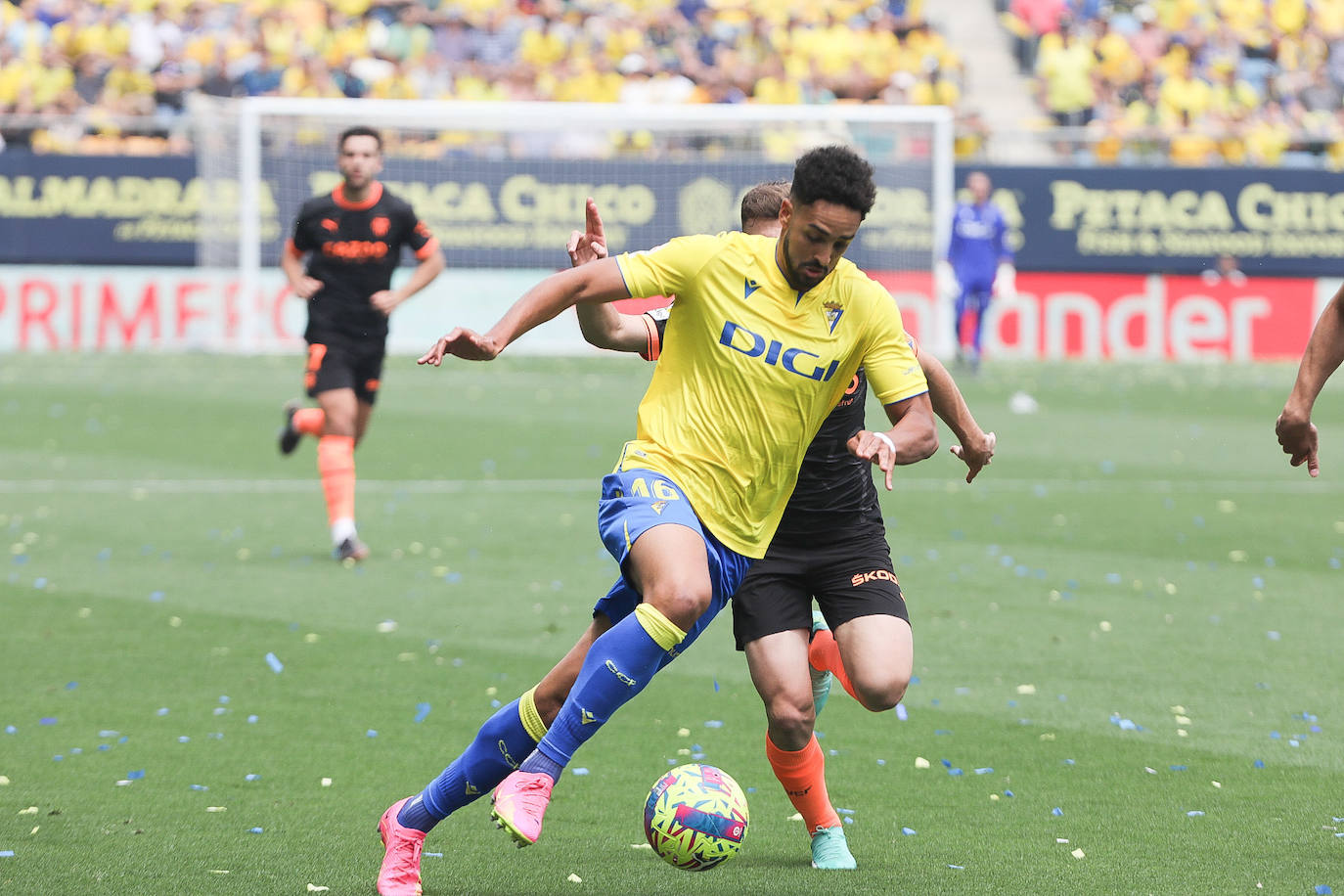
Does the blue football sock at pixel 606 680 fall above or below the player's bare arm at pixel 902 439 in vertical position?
below

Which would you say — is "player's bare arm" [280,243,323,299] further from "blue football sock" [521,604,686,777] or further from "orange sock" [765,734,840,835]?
"blue football sock" [521,604,686,777]

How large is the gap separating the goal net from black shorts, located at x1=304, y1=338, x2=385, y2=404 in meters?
13.9

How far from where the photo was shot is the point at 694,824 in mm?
4438

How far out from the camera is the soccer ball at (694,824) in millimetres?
4434

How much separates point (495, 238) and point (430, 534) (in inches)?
575

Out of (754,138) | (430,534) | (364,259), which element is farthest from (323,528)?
(754,138)

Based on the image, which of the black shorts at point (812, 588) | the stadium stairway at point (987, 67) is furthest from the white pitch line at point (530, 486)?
the stadium stairway at point (987, 67)

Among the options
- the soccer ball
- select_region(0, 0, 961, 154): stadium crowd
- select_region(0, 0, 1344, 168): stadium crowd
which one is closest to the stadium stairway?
select_region(0, 0, 1344, 168): stadium crowd

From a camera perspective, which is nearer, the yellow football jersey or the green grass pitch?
the yellow football jersey

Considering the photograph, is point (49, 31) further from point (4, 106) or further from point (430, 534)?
point (430, 534)

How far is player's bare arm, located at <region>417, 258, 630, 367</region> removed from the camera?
4.27 m

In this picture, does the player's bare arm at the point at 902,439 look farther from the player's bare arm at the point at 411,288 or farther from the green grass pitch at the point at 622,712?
the player's bare arm at the point at 411,288

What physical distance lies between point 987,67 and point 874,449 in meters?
27.6

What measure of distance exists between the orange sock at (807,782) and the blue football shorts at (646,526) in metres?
0.51
